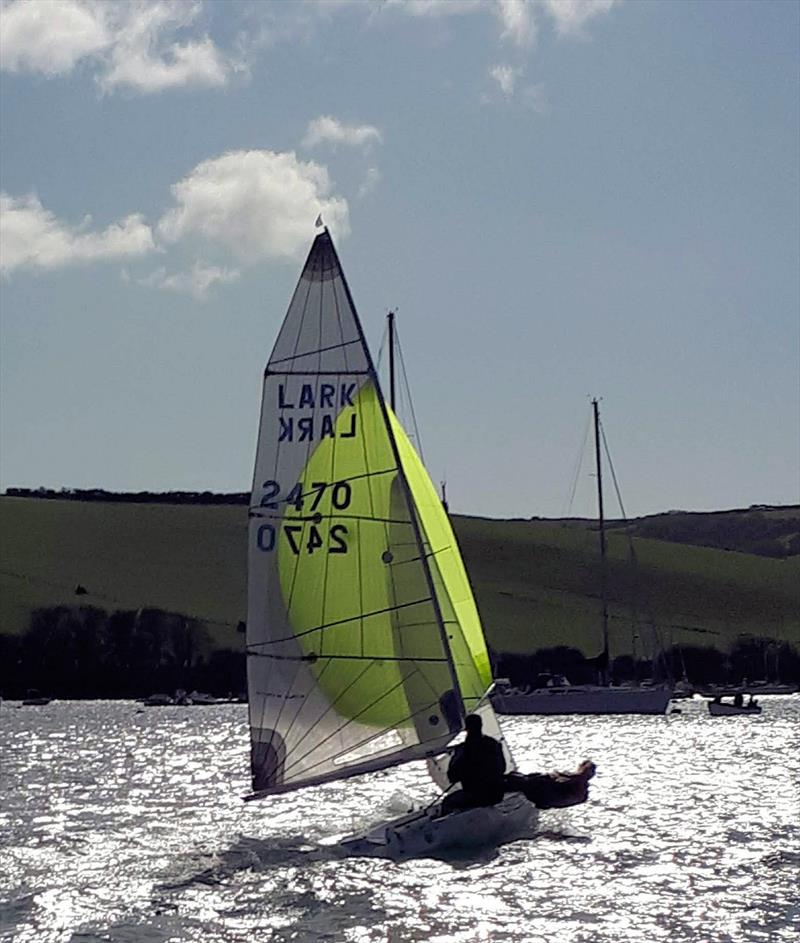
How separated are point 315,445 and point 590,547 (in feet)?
352

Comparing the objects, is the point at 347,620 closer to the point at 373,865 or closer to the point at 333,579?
the point at 333,579

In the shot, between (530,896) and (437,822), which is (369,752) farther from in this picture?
(530,896)

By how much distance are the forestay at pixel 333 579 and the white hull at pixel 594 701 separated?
48507 mm

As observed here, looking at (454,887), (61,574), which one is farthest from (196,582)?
(454,887)

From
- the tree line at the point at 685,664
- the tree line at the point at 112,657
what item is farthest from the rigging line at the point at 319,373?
the tree line at the point at 112,657

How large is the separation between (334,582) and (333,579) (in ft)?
0.15

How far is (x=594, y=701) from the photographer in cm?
7462

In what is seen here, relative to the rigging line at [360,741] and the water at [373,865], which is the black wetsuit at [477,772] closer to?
the water at [373,865]

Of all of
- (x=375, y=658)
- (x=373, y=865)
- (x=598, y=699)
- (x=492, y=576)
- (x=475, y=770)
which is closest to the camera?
(x=373, y=865)

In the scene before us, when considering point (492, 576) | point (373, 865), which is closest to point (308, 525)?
point (373, 865)

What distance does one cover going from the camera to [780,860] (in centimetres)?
2542

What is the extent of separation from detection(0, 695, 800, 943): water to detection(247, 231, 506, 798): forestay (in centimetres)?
188

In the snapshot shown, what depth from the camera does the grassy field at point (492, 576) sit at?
357 feet

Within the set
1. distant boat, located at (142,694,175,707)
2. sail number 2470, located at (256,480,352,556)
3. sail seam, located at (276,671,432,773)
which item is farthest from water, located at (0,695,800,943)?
distant boat, located at (142,694,175,707)
